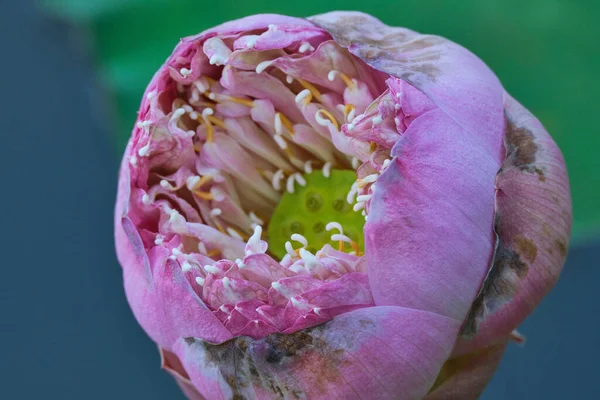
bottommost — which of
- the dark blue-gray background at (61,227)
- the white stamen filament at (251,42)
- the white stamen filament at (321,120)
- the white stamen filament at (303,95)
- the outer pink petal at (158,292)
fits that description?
the dark blue-gray background at (61,227)

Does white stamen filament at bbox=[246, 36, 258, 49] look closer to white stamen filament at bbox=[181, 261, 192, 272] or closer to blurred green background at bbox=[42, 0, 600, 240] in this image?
white stamen filament at bbox=[181, 261, 192, 272]

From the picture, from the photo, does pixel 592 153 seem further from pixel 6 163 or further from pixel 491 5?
pixel 6 163

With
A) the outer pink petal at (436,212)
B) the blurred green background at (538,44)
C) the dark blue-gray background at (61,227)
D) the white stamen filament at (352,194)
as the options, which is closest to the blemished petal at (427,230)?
the outer pink petal at (436,212)

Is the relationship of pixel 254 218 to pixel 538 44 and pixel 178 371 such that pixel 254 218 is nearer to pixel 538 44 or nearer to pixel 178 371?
pixel 178 371

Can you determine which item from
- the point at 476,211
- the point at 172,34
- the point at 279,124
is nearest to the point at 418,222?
the point at 476,211

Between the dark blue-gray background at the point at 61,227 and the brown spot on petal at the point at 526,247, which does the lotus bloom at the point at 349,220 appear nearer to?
the brown spot on petal at the point at 526,247

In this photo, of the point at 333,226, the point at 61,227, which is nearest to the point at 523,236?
the point at 333,226
